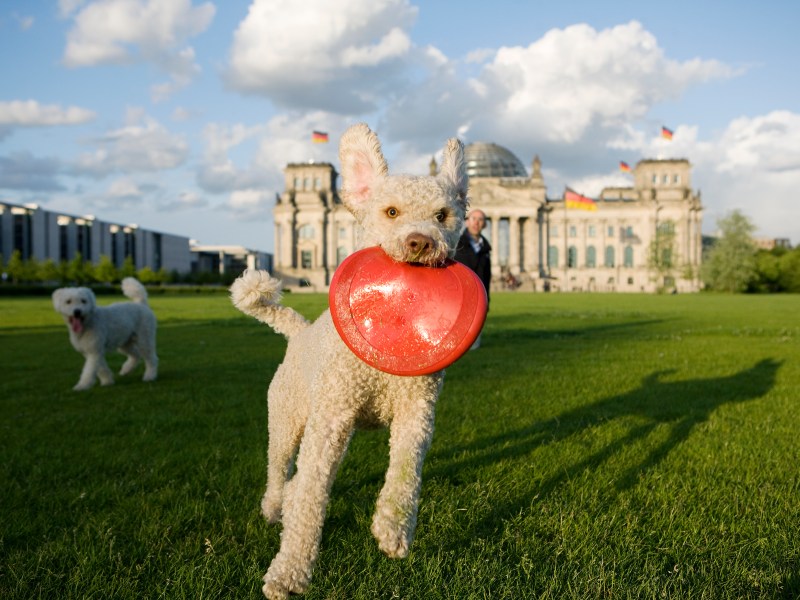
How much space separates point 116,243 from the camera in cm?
10069

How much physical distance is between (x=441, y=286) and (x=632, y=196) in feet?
327

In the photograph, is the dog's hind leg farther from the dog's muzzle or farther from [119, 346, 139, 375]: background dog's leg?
[119, 346, 139, 375]: background dog's leg

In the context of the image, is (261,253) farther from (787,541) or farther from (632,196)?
(787,541)

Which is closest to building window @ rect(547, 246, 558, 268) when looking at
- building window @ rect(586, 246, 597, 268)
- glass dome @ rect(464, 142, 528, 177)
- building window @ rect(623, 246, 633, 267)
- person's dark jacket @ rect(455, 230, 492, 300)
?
building window @ rect(586, 246, 597, 268)

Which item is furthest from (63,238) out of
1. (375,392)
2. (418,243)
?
(418,243)

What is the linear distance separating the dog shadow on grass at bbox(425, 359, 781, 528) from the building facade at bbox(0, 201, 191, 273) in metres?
82.0

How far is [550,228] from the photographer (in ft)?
297

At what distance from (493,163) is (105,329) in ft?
300

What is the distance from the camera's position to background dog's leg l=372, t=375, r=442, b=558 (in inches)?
109

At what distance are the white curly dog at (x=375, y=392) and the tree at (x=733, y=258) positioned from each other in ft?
246

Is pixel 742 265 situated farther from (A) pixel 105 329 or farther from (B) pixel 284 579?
(B) pixel 284 579

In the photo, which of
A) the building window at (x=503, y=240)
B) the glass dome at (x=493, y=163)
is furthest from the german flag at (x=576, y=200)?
the glass dome at (x=493, y=163)

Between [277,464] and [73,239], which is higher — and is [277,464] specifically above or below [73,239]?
below

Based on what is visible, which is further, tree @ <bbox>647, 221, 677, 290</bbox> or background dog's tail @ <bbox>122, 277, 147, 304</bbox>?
tree @ <bbox>647, 221, 677, 290</bbox>
